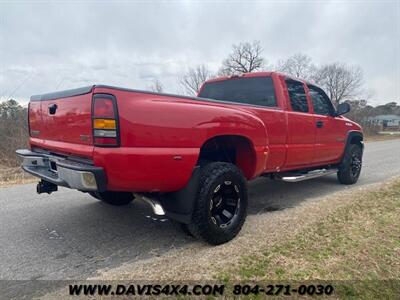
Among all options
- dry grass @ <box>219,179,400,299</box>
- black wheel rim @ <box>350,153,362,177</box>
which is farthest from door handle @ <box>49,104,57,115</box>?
black wheel rim @ <box>350,153,362,177</box>

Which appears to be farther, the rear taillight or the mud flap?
the mud flap

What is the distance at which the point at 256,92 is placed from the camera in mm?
4750

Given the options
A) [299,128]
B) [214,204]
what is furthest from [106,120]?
[299,128]

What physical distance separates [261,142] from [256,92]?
1195 millimetres

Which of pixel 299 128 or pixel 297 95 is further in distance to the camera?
pixel 297 95

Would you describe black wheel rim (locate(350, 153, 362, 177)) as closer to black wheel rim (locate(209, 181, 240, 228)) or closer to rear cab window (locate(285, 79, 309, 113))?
rear cab window (locate(285, 79, 309, 113))

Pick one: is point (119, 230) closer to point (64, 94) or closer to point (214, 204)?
point (214, 204)

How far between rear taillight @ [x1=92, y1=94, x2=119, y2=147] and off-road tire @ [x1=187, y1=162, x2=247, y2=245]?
40.8 inches

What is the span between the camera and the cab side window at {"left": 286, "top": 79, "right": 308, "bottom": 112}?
4770 millimetres

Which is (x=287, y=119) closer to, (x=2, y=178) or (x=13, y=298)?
(x=13, y=298)

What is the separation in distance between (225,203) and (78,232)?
1841 mm

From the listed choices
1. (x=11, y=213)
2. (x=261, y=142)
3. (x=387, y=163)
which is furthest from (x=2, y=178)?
(x=387, y=163)

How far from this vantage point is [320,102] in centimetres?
556

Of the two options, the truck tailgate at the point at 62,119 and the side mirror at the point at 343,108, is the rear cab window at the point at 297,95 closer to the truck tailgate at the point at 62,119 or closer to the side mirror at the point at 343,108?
the side mirror at the point at 343,108
